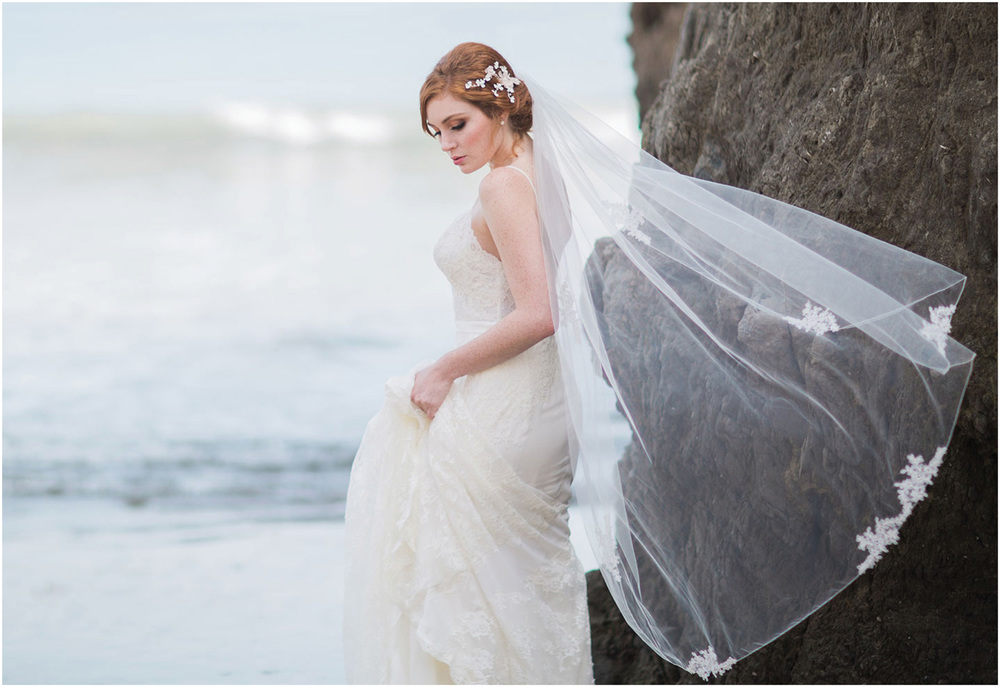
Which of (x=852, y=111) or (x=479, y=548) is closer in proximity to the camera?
(x=479, y=548)

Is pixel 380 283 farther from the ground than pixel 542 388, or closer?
closer

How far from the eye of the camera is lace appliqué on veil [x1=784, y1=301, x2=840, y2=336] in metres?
2.14

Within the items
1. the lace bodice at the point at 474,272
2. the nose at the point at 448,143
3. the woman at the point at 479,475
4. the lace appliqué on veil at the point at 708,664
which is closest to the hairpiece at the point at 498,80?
the woman at the point at 479,475

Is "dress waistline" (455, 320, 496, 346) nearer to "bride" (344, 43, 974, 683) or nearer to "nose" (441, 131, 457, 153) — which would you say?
"bride" (344, 43, 974, 683)

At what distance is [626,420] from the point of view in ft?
7.93

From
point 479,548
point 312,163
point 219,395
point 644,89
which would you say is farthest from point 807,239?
point 312,163

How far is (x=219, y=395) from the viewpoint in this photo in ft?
34.8

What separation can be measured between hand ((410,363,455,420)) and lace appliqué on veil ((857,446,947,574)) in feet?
3.42

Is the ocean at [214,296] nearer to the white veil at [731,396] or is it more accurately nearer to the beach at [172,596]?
the beach at [172,596]

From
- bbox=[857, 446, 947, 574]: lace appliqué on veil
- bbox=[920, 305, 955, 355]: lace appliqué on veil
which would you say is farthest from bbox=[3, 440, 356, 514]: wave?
bbox=[920, 305, 955, 355]: lace appliqué on veil

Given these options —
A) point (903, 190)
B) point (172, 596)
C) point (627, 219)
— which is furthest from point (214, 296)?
point (903, 190)

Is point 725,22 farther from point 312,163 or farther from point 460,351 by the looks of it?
point 312,163

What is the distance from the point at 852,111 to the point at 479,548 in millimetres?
1553

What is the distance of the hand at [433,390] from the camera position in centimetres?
235
